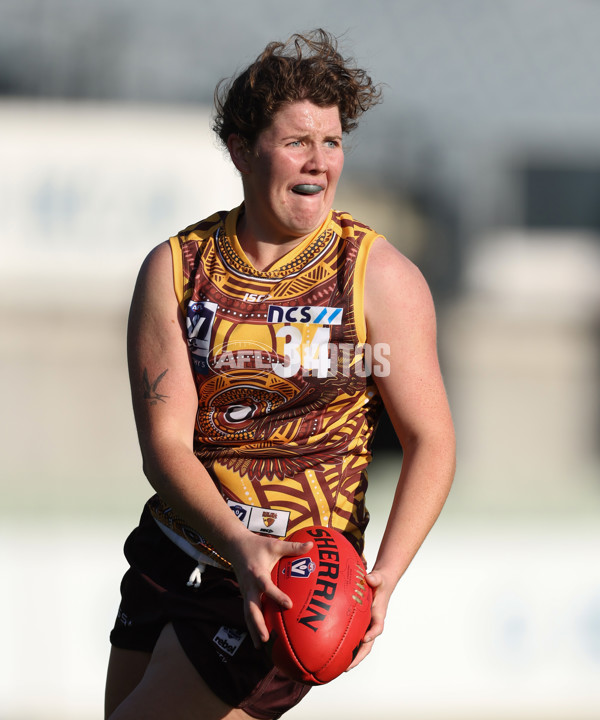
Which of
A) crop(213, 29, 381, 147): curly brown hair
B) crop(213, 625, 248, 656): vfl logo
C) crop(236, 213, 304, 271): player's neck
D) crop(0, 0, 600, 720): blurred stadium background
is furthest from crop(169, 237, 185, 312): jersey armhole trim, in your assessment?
crop(0, 0, 600, 720): blurred stadium background

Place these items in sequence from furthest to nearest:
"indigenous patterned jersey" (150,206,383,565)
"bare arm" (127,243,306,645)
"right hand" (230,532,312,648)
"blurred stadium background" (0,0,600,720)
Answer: "blurred stadium background" (0,0,600,720) < "indigenous patterned jersey" (150,206,383,565) < "bare arm" (127,243,306,645) < "right hand" (230,532,312,648)

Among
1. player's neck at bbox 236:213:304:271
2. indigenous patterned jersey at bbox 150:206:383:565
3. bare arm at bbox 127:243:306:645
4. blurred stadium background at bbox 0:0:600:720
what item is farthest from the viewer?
blurred stadium background at bbox 0:0:600:720

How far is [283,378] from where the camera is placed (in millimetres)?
2215

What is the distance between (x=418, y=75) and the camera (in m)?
12.3

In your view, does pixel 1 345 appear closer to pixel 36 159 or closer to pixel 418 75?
pixel 36 159

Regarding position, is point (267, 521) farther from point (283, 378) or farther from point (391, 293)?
point (391, 293)

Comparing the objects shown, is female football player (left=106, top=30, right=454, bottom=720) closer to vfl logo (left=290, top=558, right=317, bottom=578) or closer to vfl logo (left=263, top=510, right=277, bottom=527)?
vfl logo (left=263, top=510, right=277, bottom=527)

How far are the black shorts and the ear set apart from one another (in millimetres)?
937

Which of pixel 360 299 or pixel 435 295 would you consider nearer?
pixel 360 299

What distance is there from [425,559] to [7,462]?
4.52 metres

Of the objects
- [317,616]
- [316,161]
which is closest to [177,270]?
[316,161]

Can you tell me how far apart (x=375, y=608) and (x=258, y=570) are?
0.94ft

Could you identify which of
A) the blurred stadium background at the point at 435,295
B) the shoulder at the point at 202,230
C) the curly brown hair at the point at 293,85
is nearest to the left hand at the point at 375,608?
the shoulder at the point at 202,230

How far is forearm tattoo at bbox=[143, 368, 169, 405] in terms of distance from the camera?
2.26 metres
